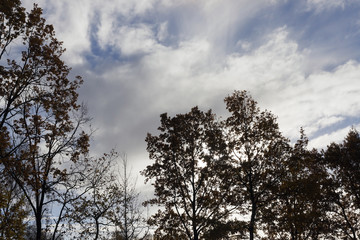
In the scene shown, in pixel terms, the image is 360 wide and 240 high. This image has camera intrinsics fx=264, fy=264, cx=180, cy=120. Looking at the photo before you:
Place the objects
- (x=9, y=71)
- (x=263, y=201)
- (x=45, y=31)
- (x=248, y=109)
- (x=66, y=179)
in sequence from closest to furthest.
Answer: (x=9, y=71)
(x=45, y=31)
(x=66, y=179)
(x=263, y=201)
(x=248, y=109)

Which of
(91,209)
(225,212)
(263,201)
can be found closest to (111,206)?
(91,209)

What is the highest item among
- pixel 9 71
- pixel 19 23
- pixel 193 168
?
pixel 19 23

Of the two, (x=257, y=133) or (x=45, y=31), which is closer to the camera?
(x=45, y=31)

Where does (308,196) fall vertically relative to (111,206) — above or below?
below

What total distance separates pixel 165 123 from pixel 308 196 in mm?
12117

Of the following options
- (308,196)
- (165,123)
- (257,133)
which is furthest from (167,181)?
(308,196)

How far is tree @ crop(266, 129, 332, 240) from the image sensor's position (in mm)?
19297

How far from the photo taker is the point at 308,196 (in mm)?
19203

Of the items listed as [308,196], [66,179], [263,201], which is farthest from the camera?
[263,201]

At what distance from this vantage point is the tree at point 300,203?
19.3 metres

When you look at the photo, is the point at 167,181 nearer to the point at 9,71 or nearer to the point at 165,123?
the point at 165,123

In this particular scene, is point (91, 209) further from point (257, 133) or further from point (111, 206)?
point (257, 133)

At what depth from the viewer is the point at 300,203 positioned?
22.3 m

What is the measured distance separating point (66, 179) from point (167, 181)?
836 cm
